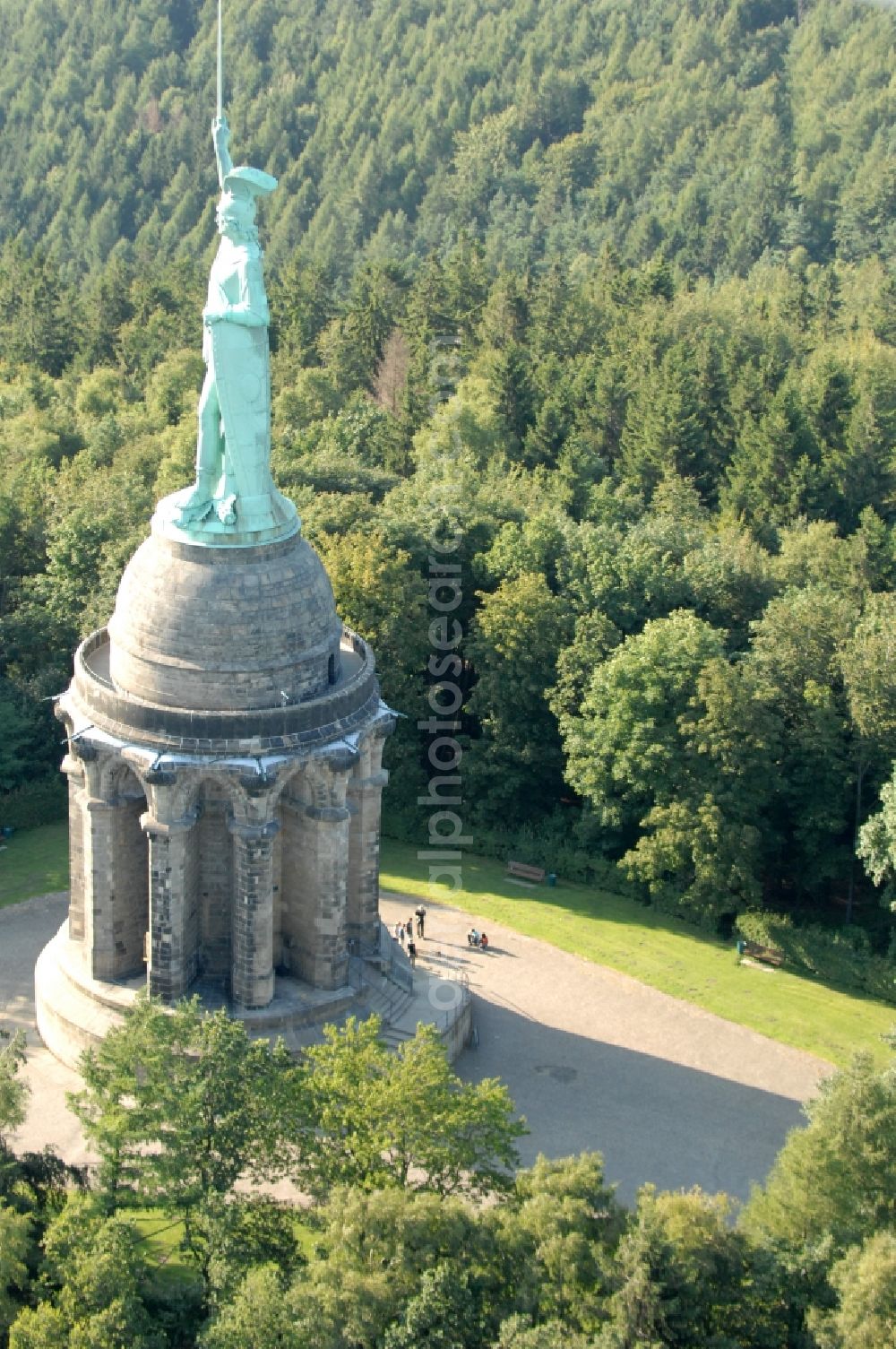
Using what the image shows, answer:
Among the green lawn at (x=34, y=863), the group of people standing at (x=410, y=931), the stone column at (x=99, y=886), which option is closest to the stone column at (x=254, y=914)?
the stone column at (x=99, y=886)

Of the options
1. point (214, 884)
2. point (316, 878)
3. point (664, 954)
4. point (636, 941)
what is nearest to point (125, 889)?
point (214, 884)

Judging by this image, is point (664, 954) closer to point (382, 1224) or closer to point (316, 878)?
point (316, 878)

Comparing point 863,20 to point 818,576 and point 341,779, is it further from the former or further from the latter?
point 341,779

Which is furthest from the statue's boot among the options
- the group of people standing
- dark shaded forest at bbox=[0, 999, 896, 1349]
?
the group of people standing

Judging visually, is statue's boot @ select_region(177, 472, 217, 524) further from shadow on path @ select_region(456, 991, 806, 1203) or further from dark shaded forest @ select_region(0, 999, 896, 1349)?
shadow on path @ select_region(456, 991, 806, 1203)

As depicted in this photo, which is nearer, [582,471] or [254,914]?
[254,914]

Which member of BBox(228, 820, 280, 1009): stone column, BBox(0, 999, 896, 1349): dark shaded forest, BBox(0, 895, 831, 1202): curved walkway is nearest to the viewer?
BBox(0, 999, 896, 1349): dark shaded forest

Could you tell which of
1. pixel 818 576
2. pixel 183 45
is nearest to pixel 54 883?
pixel 818 576
